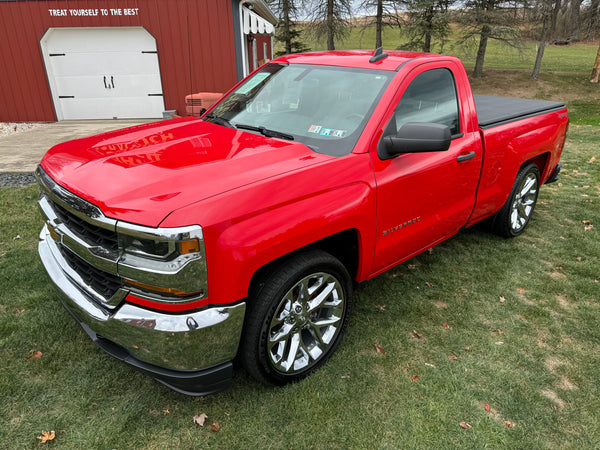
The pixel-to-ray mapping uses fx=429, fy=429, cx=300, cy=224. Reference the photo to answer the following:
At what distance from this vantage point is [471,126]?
3.58 metres

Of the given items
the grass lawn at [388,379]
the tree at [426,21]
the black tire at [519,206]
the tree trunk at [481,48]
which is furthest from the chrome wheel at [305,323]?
the tree trunk at [481,48]

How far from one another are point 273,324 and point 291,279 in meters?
0.29

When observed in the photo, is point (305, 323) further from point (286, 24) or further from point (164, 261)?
point (286, 24)

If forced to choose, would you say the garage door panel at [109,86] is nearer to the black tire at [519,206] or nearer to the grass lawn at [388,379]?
the grass lawn at [388,379]

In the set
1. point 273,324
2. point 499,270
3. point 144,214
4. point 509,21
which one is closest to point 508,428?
point 273,324

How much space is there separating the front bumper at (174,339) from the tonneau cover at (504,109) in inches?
113

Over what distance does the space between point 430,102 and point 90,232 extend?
8.34ft

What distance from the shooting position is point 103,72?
11727mm

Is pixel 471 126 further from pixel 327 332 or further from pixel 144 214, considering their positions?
pixel 144 214

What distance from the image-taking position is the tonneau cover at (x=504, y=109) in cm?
394

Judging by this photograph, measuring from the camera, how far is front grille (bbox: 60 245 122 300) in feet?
7.32

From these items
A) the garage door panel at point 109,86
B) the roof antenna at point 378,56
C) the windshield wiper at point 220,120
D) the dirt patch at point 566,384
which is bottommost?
the dirt patch at point 566,384

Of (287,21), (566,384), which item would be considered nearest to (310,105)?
(566,384)

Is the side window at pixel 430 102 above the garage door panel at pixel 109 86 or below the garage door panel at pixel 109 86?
above
